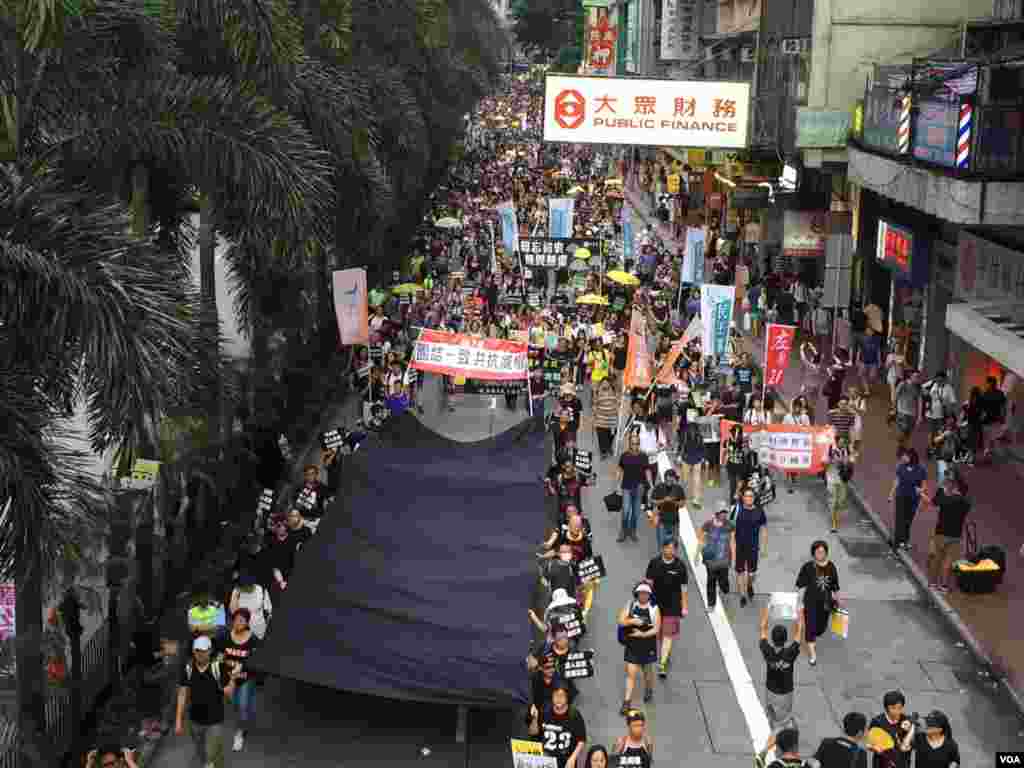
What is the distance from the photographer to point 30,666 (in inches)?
510

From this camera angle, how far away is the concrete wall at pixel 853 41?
32.8m

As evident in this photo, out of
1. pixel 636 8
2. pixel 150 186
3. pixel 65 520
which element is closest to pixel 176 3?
pixel 150 186

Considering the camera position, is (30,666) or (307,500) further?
(307,500)

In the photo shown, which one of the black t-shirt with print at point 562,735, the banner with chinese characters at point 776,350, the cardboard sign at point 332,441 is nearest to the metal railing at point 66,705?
the black t-shirt with print at point 562,735


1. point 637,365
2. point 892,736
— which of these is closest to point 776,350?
point 637,365

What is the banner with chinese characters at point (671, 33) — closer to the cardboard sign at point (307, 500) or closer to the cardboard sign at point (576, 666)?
the cardboard sign at point (307, 500)

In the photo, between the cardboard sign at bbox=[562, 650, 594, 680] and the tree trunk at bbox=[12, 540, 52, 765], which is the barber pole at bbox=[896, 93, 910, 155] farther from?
the tree trunk at bbox=[12, 540, 52, 765]

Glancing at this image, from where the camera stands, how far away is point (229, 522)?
2050 centimetres

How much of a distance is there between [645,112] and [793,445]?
12.6 m

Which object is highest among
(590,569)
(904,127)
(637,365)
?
(904,127)

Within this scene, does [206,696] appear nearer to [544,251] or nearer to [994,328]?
[994,328]

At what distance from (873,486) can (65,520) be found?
50.0 feet

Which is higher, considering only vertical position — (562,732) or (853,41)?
(853,41)

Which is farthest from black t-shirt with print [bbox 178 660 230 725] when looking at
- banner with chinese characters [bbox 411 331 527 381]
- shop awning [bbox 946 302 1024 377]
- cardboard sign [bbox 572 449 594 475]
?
banner with chinese characters [bbox 411 331 527 381]
